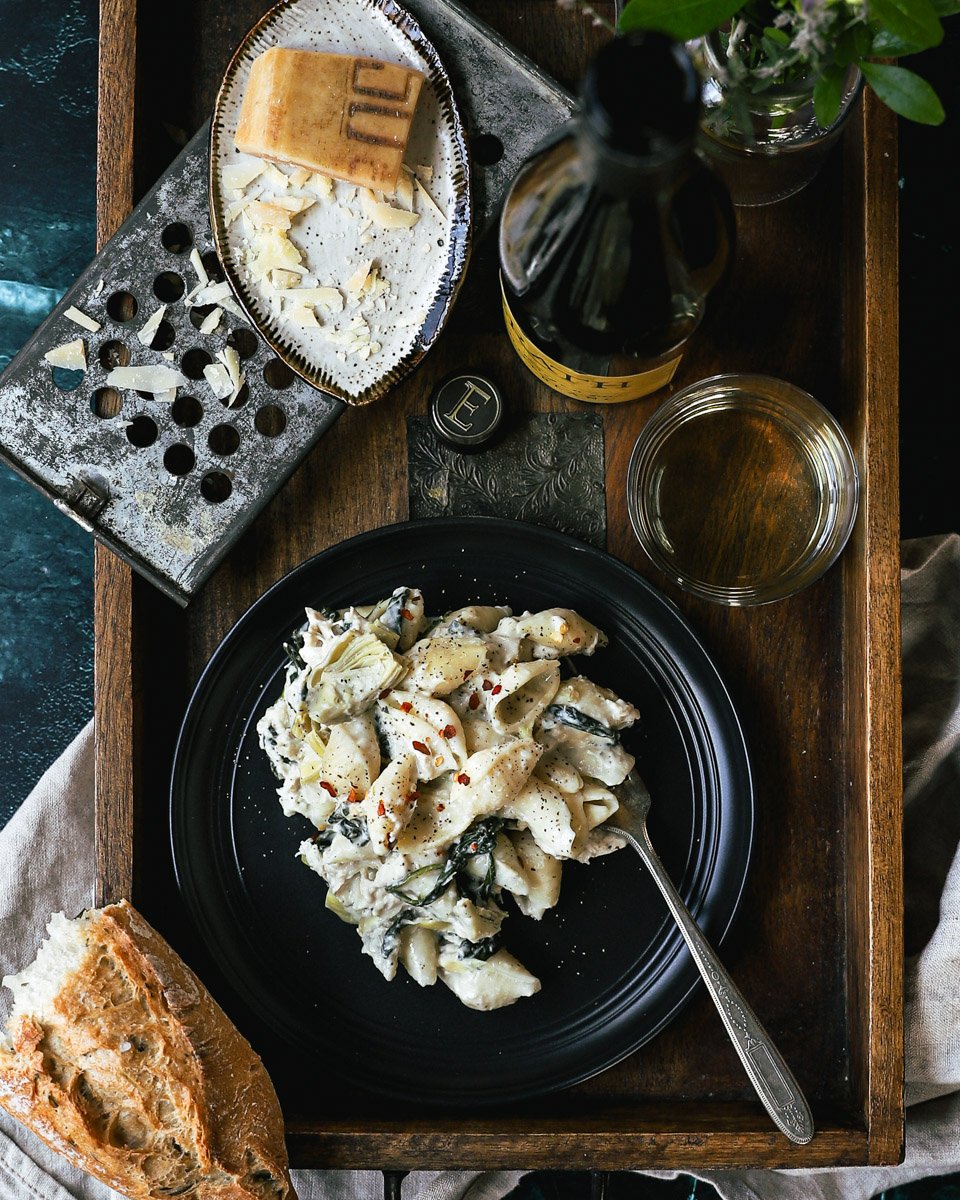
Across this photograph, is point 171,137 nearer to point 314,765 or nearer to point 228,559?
point 228,559

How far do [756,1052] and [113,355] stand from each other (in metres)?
1.32

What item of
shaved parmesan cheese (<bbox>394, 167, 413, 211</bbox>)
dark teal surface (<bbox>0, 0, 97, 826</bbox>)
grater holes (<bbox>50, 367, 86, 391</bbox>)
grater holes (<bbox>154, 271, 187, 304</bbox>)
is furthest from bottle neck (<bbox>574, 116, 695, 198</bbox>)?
dark teal surface (<bbox>0, 0, 97, 826</bbox>)

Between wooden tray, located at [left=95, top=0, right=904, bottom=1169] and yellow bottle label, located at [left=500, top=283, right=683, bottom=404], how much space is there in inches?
2.3

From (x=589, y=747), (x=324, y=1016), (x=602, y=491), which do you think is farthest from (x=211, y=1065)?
(x=602, y=491)

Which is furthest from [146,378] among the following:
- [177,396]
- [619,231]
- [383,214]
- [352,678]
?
[619,231]

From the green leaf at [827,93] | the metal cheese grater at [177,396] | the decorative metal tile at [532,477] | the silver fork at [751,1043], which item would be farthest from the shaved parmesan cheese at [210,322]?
the silver fork at [751,1043]

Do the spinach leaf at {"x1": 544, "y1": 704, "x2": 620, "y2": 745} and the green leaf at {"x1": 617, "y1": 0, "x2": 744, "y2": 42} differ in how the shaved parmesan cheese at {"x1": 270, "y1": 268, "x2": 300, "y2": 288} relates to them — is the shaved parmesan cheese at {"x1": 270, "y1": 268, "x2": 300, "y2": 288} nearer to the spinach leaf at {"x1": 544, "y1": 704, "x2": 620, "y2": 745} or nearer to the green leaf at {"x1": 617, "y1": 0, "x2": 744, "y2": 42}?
the green leaf at {"x1": 617, "y1": 0, "x2": 744, "y2": 42}

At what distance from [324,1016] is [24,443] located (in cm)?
92

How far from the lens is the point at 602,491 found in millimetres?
1644

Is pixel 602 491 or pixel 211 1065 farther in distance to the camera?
pixel 602 491

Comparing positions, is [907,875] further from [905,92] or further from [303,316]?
[303,316]

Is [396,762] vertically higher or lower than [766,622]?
higher

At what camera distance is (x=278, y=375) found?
1.59 m

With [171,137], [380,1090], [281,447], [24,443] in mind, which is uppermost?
[171,137]
